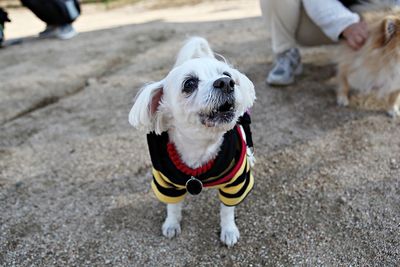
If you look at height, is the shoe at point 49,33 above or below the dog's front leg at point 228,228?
below

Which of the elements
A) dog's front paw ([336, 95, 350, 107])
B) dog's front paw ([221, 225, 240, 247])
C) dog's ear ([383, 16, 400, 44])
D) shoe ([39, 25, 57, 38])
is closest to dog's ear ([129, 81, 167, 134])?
dog's front paw ([221, 225, 240, 247])

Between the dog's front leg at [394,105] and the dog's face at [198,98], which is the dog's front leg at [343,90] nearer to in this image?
the dog's front leg at [394,105]

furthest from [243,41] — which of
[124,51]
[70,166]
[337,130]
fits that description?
[70,166]

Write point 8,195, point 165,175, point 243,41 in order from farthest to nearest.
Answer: point 243,41
point 8,195
point 165,175

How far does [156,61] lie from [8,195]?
208 cm

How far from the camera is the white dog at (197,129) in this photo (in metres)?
1.31

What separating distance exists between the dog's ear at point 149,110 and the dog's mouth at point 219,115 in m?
0.23

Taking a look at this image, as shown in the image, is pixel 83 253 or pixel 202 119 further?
pixel 83 253

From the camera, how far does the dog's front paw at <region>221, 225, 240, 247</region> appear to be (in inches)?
68.1

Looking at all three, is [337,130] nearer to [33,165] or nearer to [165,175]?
[165,175]

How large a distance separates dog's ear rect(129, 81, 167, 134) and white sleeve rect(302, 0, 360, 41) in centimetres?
171

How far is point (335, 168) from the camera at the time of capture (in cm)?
218

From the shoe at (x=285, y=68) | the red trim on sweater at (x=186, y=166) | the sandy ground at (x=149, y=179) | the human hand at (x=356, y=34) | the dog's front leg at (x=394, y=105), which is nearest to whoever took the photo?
Answer: the red trim on sweater at (x=186, y=166)

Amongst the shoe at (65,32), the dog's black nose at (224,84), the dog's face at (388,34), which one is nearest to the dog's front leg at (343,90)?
the dog's face at (388,34)
